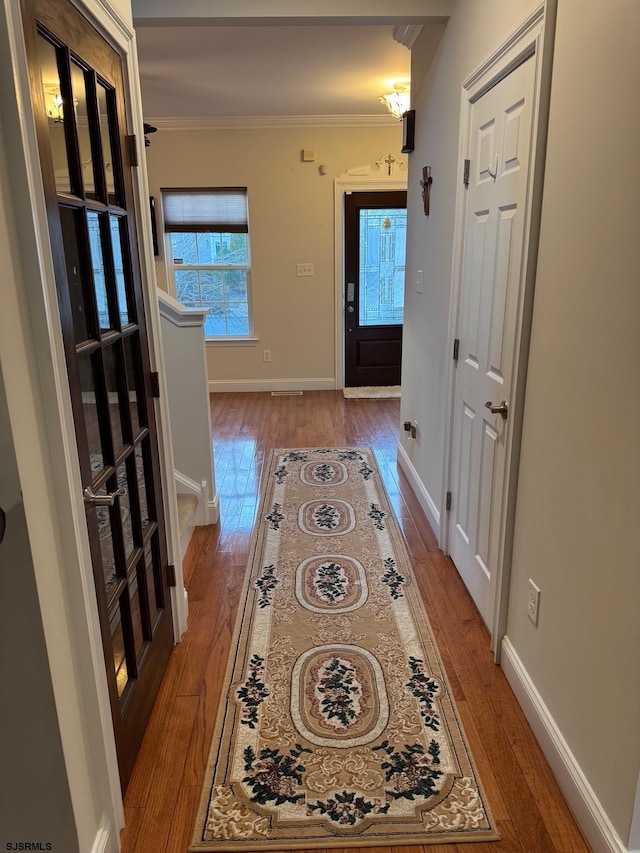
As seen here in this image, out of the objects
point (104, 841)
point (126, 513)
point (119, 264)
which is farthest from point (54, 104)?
point (104, 841)

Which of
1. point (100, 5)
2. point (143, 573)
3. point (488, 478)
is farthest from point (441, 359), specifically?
point (100, 5)

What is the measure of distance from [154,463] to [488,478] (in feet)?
4.19

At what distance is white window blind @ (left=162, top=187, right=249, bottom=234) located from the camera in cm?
594

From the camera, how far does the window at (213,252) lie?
19.6 feet

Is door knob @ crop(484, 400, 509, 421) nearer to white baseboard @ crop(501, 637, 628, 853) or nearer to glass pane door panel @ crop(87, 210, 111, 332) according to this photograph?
white baseboard @ crop(501, 637, 628, 853)

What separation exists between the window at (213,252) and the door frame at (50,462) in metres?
4.58

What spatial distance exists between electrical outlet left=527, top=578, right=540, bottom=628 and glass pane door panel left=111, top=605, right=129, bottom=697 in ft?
4.21

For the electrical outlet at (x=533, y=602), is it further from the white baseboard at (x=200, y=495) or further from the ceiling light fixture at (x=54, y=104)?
the white baseboard at (x=200, y=495)

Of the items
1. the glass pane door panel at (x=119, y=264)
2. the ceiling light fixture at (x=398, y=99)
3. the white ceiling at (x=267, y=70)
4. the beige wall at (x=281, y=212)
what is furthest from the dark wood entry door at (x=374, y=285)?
the glass pane door panel at (x=119, y=264)

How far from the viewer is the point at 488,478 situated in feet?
7.58

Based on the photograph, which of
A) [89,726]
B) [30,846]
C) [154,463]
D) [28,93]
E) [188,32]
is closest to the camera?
[28,93]

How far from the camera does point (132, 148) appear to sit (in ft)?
6.19

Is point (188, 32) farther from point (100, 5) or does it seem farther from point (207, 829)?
point (207, 829)

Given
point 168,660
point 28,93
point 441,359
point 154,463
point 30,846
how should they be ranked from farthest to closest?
point 441,359, point 168,660, point 154,463, point 30,846, point 28,93
